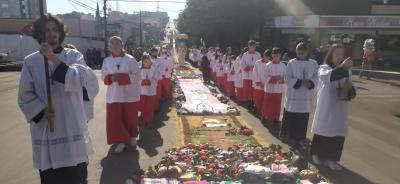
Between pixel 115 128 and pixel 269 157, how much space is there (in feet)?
8.97

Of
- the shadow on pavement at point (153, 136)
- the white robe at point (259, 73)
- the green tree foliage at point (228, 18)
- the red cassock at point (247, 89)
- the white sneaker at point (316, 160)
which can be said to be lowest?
the shadow on pavement at point (153, 136)

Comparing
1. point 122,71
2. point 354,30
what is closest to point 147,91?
point 122,71

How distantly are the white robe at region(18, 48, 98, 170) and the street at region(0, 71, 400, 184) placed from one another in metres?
2.29

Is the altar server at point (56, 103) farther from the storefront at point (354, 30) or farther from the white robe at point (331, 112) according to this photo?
the storefront at point (354, 30)

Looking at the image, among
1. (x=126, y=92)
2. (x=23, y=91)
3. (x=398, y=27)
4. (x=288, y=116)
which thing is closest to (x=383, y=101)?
(x=288, y=116)

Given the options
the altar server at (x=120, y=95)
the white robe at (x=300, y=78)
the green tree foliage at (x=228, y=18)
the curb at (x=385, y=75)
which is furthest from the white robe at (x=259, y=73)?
the green tree foliage at (x=228, y=18)

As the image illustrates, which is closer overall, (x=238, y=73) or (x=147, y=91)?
(x=147, y=91)

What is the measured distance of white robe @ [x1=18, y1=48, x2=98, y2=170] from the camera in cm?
380

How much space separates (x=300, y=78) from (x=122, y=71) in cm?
325

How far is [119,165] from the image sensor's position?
6.99 metres

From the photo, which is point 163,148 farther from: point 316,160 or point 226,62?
point 226,62

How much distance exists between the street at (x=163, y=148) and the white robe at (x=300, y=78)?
2.80 ft

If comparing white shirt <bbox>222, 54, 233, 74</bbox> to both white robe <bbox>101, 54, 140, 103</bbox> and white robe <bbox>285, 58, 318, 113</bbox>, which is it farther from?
white robe <bbox>101, 54, 140, 103</bbox>

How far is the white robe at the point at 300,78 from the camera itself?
8.21 meters
